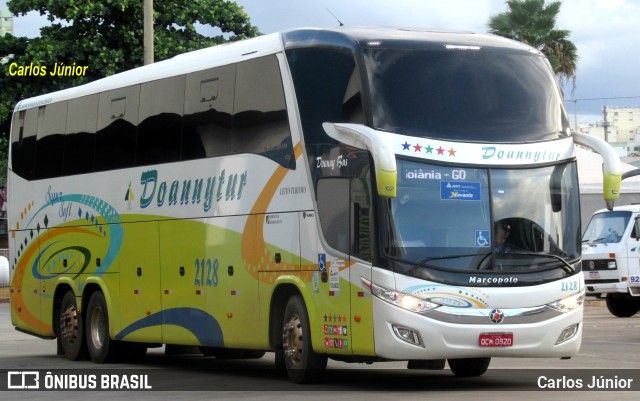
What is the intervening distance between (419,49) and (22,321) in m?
10.6

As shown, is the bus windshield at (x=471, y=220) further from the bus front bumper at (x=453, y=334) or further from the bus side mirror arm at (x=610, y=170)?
the bus side mirror arm at (x=610, y=170)

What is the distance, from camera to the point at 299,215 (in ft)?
51.2

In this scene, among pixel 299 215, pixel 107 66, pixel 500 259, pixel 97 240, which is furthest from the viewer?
pixel 107 66

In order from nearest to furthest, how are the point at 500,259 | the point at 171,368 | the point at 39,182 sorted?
1. the point at 500,259
2. the point at 171,368
3. the point at 39,182

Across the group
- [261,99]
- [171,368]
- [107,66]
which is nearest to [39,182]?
[171,368]

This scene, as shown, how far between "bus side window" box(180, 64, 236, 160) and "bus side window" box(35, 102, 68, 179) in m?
4.15

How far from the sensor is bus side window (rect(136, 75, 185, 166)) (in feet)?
61.4

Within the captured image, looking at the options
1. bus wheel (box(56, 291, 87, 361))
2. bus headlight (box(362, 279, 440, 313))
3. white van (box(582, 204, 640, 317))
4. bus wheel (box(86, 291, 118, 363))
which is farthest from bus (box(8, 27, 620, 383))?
white van (box(582, 204, 640, 317))

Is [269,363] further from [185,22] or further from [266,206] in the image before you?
[185,22]

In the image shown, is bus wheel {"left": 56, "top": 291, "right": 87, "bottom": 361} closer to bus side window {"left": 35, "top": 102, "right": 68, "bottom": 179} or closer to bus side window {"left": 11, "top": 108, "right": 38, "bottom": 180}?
bus side window {"left": 35, "top": 102, "right": 68, "bottom": 179}

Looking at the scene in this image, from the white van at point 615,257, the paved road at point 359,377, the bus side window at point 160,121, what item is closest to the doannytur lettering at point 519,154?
the paved road at point 359,377

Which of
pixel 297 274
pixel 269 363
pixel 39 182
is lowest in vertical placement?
pixel 269 363

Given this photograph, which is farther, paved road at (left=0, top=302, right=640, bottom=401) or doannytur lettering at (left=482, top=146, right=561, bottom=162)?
doannytur lettering at (left=482, top=146, right=561, bottom=162)

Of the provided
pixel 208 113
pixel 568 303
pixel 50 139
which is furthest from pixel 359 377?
pixel 50 139
